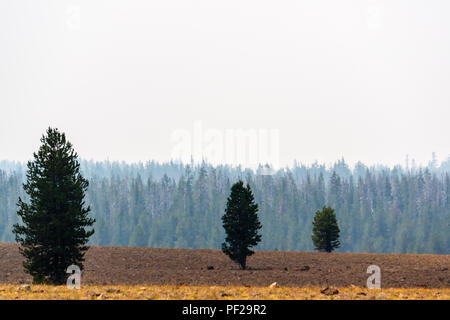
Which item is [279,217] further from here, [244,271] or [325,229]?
[244,271]

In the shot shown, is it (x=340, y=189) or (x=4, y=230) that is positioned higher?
(x=340, y=189)

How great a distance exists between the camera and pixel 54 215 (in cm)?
2909

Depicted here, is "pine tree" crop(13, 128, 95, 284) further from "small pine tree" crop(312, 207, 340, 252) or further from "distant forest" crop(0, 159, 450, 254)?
"distant forest" crop(0, 159, 450, 254)

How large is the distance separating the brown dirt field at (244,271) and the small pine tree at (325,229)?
137 inches

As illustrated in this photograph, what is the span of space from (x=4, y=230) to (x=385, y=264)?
150m

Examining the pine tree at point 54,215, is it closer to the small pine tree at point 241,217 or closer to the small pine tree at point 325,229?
the small pine tree at point 241,217

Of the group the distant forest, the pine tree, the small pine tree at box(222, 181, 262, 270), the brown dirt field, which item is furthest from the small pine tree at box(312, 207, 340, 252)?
the distant forest

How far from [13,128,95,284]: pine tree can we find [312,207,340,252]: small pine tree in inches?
1202

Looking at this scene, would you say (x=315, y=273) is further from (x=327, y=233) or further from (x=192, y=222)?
(x=192, y=222)

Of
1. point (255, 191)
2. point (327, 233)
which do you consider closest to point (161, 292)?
point (327, 233)

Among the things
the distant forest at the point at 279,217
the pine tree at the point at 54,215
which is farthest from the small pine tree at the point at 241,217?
the distant forest at the point at 279,217

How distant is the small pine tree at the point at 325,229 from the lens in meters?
56.3

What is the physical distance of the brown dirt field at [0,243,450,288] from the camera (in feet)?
121
